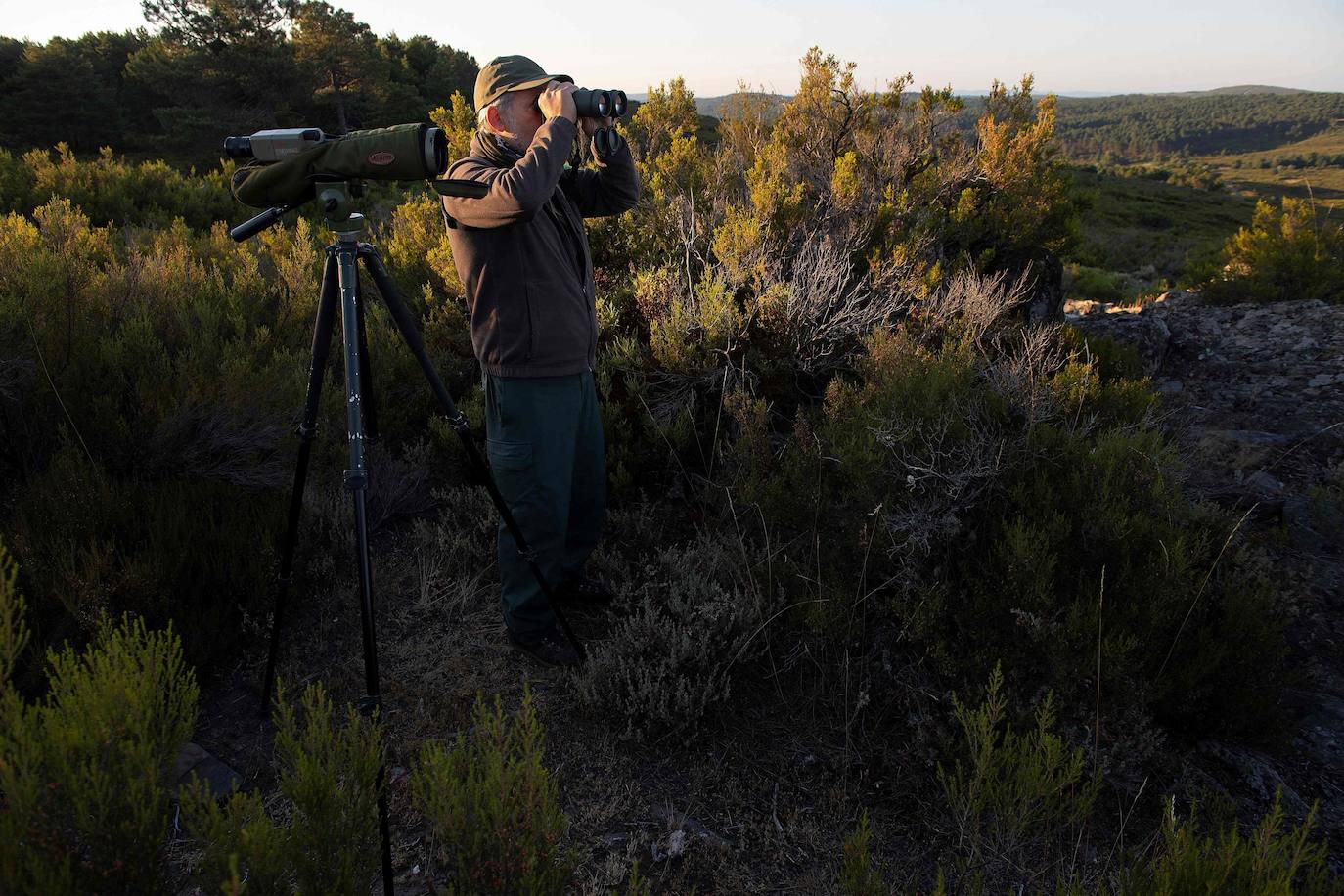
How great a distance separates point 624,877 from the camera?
2062mm

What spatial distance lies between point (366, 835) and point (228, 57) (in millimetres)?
30734

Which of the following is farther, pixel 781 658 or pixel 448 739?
pixel 781 658

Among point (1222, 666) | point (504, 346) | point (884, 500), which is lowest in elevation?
point (1222, 666)

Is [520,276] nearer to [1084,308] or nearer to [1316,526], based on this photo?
[1316,526]

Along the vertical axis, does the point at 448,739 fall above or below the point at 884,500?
below

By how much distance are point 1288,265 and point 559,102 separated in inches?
395

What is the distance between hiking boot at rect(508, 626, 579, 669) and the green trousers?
32 millimetres

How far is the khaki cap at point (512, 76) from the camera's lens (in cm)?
257

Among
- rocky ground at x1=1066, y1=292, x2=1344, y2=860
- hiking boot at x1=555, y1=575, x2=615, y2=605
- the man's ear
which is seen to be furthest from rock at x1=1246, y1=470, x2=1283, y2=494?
the man's ear

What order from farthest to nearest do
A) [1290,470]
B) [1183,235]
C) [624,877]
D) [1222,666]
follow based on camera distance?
[1183,235] < [1290,470] < [1222,666] < [624,877]

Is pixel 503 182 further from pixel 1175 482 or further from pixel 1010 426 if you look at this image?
pixel 1175 482

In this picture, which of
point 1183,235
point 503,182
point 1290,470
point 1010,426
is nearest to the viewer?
point 503,182

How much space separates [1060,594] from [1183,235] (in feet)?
88.6

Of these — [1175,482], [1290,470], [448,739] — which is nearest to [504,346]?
[448,739]
